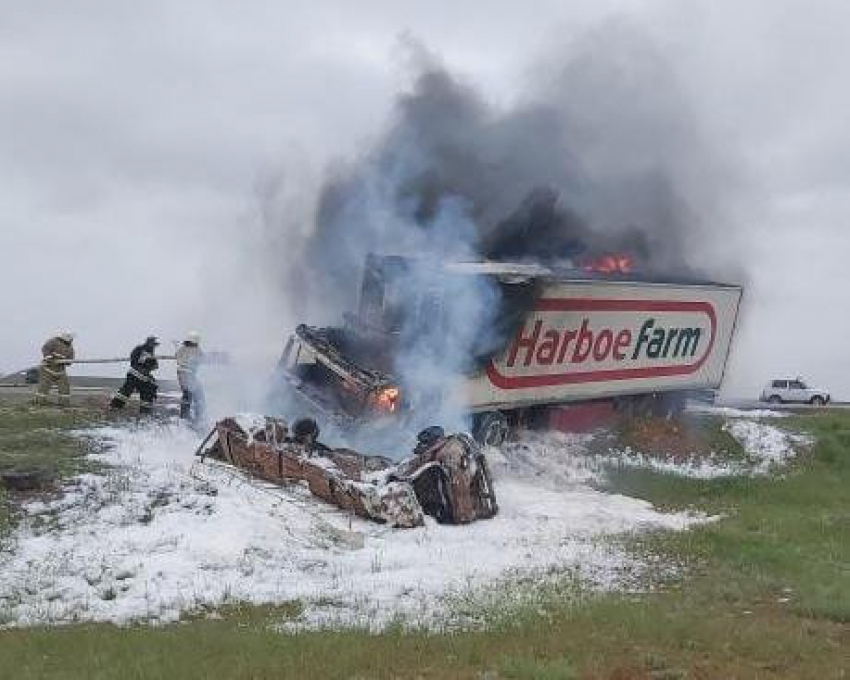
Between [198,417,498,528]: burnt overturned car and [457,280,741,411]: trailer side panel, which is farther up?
[457,280,741,411]: trailer side panel

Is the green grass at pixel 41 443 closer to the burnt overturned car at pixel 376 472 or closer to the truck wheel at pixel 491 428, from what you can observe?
the burnt overturned car at pixel 376 472

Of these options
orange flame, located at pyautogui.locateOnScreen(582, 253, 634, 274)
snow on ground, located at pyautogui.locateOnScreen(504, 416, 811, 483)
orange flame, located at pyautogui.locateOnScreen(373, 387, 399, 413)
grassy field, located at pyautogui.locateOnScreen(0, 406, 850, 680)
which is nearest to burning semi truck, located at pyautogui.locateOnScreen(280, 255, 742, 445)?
orange flame, located at pyautogui.locateOnScreen(373, 387, 399, 413)

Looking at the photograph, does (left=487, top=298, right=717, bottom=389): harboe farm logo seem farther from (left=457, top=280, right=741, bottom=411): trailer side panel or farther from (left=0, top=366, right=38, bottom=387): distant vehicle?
(left=0, top=366, right=38, bottom=387): distant vehicle

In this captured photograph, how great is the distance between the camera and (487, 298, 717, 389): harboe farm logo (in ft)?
69.2

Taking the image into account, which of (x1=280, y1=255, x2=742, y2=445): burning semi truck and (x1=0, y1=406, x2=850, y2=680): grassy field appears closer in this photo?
(x1=0, y1=406, x2=850, y2=680): grassy field

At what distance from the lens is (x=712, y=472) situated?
2153cm

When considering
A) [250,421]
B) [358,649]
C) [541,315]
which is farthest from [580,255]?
[358,649]

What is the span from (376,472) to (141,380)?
7.20 metres

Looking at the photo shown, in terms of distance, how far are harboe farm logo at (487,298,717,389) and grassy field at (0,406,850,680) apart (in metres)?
8.40

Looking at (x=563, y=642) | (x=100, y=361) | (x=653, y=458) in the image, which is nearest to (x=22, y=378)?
(x=100, y=361)

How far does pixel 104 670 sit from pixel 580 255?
21680 millimetres

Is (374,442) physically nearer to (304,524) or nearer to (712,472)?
(304,524)

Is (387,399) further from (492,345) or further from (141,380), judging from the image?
(141,380)

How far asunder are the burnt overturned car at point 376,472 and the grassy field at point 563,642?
295cm
